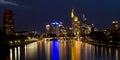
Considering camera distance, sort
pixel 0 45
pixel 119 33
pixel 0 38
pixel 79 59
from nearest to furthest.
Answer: pixel 79 59 → pixel 0 45 → pixel 0 38 → pixel 119 33

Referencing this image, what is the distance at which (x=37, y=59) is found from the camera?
48594 millimetres

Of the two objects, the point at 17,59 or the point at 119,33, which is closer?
the point at 17,59

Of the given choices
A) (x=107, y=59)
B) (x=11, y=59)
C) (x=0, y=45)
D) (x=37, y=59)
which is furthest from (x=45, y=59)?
(x=0, y=45)

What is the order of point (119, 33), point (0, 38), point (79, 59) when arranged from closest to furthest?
point (79, 59) → point (0, 38) → point (119, 33)

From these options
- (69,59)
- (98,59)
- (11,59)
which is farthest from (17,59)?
(98,59)

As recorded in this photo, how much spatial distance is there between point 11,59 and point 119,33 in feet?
367

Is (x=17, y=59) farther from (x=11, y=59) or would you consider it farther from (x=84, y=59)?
(x=84, y=59)

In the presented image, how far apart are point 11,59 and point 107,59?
1150 cm

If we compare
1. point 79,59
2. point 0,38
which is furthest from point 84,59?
point 0,38

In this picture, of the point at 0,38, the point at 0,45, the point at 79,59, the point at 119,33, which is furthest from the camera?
the point at 119,33

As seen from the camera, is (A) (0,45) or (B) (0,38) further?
(B) (0,38)

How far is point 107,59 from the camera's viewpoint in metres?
47.8

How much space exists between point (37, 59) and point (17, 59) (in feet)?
7.96

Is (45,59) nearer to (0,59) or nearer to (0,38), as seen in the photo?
(0,59)
